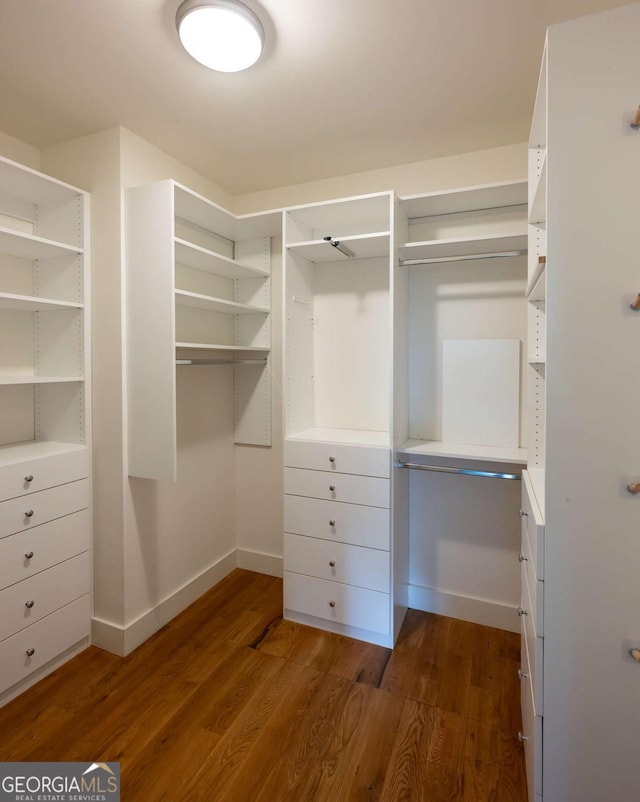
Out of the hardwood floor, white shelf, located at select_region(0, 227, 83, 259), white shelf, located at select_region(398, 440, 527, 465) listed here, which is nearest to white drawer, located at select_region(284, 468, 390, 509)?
white shelf, located at select_region(398, 440, 527, 465)

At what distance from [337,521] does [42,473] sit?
1462 millimetres

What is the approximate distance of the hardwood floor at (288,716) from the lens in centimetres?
151

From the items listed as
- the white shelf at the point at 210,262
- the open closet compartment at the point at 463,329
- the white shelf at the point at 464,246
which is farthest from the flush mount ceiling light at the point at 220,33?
the white shelf at the point at 464,246

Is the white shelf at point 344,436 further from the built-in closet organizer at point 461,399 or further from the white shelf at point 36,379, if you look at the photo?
the white shelf at point 36,379

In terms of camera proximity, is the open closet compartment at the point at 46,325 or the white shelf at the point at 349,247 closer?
the open closet compartment at the point at 46,325

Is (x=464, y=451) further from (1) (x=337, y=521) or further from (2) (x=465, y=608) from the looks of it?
(2) (x=465, y=608)

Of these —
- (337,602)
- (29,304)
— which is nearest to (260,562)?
(337,602)

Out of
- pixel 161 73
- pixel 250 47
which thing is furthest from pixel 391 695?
pixel 161 73

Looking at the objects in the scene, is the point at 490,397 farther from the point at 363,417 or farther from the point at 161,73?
the point at 161,73

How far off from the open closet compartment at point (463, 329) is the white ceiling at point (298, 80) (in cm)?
36

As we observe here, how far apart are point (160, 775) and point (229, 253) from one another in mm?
2780

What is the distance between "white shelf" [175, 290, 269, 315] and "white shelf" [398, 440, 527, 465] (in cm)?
128

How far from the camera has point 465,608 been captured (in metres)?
2.48

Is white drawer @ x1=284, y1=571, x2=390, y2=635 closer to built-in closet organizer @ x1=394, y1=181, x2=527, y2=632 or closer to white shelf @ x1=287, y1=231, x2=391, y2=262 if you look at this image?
built-in closet organizer @ x1=394, y1=181, x2=527, y2=632
